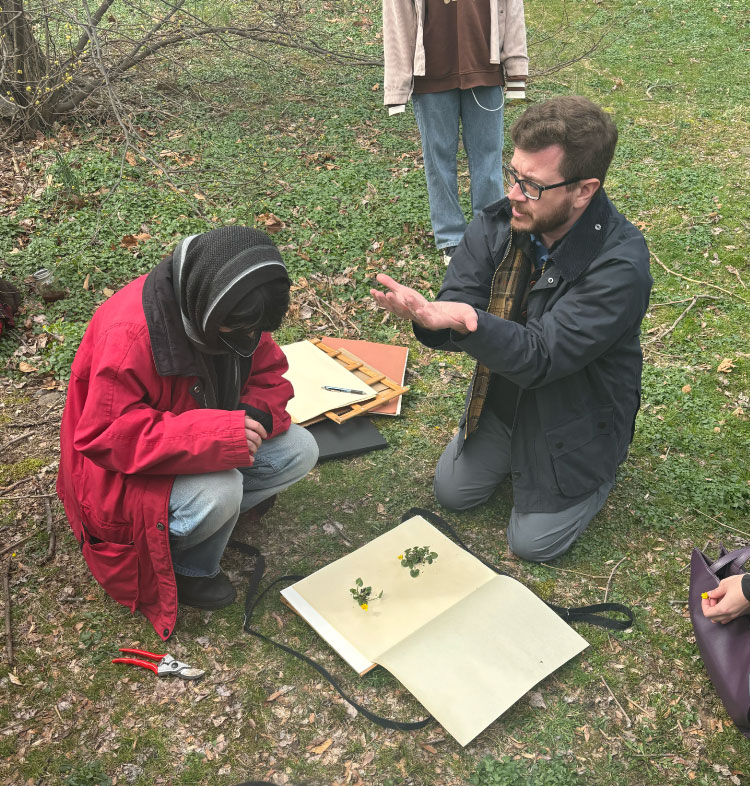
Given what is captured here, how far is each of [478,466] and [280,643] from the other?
1175mm

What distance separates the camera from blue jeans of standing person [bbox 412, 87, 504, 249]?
4.54 meters

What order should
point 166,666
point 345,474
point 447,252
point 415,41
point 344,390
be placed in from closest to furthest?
point 166,666 → point 345,474 → point 344,390 → point 415,41 → point 447,252

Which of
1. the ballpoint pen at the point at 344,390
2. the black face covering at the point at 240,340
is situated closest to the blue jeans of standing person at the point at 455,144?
the ballpoint pen at the point at 344,390

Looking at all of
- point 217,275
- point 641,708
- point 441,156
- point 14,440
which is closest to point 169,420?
point 217,275

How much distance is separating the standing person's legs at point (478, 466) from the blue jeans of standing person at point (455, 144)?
6.67 feet

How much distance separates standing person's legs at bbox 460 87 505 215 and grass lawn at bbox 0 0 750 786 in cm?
65

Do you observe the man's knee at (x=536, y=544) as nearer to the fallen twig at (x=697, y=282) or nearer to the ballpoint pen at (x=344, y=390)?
the ballpoint pen at (x=344, y=390)

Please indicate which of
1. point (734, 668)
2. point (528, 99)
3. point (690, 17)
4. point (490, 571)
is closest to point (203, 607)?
point (490, 571)

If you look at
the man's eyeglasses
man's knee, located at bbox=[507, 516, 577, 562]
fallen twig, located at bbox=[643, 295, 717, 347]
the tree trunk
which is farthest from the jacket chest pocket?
the tree trunk

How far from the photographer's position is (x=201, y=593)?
2.65 meters

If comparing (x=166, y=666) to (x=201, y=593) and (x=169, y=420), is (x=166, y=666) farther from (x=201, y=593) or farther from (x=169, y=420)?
(x=169, y=420)

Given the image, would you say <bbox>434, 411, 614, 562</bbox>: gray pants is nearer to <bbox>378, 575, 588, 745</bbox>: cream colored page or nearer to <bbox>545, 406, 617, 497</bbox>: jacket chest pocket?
<bbox>545, 406, 617, 497</bbox>: jacket chest pocket

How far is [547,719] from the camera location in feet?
7.75

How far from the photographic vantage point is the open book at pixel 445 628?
2.38m
